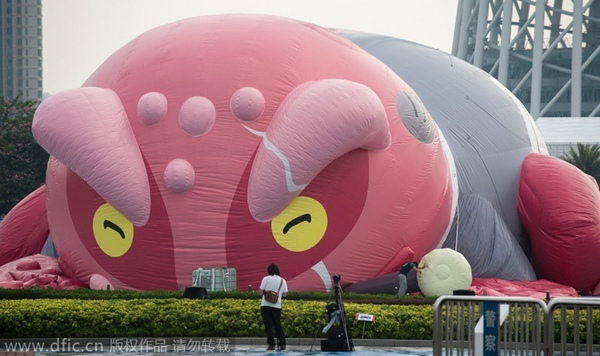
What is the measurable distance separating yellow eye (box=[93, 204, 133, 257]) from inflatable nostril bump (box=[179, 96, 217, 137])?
2.20 meters

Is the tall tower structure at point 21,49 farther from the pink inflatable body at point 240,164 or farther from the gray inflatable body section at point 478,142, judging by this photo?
the pink inflatable body at point 240,164

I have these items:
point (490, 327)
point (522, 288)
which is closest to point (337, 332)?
point (490, 327)

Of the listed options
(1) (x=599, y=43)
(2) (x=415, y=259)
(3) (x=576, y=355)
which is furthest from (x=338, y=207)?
(1) (x=599, y=43)

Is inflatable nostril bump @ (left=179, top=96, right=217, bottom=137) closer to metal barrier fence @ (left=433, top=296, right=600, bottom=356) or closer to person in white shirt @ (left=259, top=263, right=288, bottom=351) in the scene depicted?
person in white shirt @ (left=259, top=263, right=288, bottom=351)

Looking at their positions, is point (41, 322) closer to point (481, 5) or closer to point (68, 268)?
point (68, 268)

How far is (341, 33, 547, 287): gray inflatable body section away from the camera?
26.8m

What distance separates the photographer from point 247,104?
23078 mm

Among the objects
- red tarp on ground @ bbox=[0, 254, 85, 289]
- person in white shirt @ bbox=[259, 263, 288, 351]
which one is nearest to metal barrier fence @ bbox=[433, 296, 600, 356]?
person in white shirt @ bbox=[259, 263, 288, 351]

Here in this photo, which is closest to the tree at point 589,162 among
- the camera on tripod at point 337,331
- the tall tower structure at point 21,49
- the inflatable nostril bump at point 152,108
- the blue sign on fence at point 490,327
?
the inflatable nostril bump at point 152,108

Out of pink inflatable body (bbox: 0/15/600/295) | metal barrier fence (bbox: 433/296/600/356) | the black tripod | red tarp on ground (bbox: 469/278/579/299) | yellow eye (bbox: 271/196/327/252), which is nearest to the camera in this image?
metal barrier fence (bbox: 433/296/600/356)

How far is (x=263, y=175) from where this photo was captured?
22547mm

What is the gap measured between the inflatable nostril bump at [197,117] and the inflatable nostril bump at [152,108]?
0.40 m

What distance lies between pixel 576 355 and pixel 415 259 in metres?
11.9

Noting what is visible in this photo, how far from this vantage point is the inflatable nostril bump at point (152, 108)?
23.3 metres
